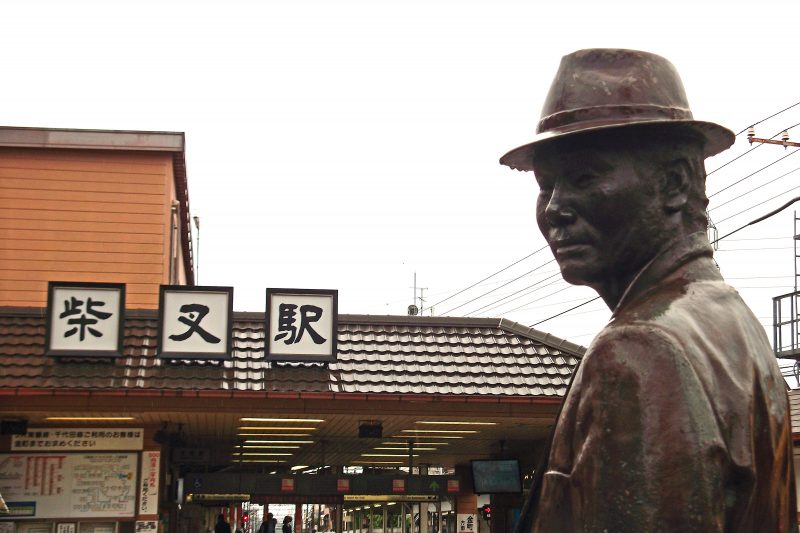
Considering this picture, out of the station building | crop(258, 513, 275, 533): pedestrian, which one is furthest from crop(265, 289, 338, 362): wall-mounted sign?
crop(258, 513, 275, 533): pedestrian

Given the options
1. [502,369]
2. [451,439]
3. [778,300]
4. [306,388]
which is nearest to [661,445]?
[306,388]

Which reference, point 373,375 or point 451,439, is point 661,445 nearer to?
point 373,375

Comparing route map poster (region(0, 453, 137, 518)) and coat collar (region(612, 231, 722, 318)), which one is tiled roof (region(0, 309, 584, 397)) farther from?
coat collar (region(612, 231, 722, 318))

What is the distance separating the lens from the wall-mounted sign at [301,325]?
16.0m

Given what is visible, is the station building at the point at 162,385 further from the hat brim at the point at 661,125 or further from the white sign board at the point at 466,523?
the hat brim at the point at 661,125

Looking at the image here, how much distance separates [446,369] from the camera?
16.5 m

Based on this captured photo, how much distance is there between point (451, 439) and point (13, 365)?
867 cm

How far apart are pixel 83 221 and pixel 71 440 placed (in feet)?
17.0

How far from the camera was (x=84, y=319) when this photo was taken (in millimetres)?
15664

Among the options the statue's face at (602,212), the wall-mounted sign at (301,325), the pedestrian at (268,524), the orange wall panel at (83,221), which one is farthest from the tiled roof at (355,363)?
the statue's face at (602,212)

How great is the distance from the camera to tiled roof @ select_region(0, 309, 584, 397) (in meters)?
15.3

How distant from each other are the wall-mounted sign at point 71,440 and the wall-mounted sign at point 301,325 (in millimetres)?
2764

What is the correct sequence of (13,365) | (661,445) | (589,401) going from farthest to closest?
(13,365)
(589,401)
(661,445)

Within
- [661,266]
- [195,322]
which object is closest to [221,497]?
[195,322]
